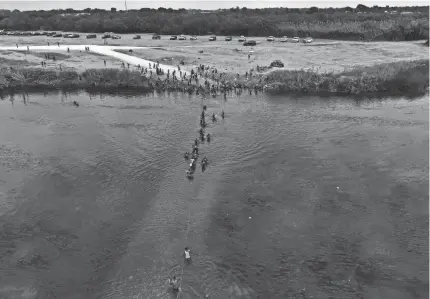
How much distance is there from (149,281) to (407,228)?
819 inches

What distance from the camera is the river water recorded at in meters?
27.7

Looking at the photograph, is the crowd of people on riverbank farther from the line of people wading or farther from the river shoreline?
the line of people wading

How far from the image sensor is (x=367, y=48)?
92.3 metres

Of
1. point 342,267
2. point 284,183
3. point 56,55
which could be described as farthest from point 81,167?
point 56,55

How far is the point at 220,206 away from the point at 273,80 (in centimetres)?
3948

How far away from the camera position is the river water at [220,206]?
27703 mm

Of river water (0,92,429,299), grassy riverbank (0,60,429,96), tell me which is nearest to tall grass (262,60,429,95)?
grassy riverbank (0,60,429,96)

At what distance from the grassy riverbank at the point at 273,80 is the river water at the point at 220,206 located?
11.1 m

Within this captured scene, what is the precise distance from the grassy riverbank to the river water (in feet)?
36.6

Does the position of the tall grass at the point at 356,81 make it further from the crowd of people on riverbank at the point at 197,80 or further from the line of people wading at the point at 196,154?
the line of people wading at the point at 196,154

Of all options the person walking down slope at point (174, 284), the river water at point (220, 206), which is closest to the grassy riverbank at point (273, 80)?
the river water at point (220, 206)

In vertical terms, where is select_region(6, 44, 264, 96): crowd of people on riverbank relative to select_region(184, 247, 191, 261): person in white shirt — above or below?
above

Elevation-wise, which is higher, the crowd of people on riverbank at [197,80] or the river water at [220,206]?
the crowd of people on riverbank at [197,80]

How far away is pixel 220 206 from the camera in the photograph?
3547 centimetres
